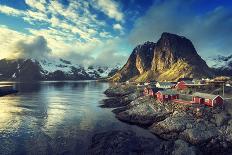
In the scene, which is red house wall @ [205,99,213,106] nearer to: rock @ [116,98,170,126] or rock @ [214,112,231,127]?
rock @ [214,112,231,127]

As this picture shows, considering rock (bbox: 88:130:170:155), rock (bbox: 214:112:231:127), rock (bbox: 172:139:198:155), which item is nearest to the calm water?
rock (bbox: 88:130:170:155)

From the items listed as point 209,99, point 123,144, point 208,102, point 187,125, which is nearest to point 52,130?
point 123,144

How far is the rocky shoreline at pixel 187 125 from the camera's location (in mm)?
61062

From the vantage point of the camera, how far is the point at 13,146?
63.5 m

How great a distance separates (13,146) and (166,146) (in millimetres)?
35475

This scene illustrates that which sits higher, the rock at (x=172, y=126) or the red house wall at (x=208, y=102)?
the red house wall at (x=208, y=102)

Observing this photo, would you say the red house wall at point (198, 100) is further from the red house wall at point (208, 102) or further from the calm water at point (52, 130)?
the calm water at point (52, 130)

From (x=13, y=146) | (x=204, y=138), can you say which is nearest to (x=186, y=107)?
(x=204, y=138)

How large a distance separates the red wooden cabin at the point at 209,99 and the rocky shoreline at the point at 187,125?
326cm

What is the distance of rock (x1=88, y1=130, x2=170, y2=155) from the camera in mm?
58425

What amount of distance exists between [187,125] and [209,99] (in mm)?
21090

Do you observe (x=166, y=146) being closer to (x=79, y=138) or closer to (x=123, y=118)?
(x=79, y=138)

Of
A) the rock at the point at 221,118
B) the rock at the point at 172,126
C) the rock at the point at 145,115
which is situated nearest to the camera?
the rock at the point at 172,126

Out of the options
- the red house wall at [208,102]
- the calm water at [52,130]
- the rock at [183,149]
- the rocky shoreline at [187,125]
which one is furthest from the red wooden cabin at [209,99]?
the rock at [183,149]
